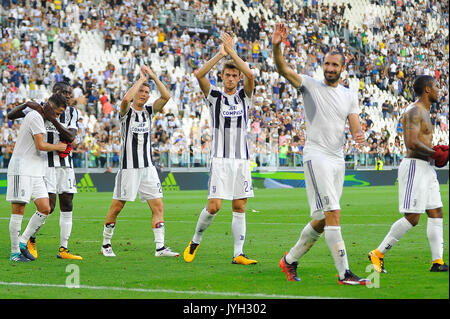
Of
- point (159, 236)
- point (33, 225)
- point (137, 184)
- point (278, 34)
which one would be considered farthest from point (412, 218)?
point (33, 225)

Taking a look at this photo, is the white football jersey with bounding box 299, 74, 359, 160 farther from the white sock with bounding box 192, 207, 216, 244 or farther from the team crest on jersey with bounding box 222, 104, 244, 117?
the white sock with bounding box 192, 207, 216, 244

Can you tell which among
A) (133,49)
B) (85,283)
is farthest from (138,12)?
(85,283)

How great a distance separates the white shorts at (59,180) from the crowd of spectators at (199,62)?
55.0 feet

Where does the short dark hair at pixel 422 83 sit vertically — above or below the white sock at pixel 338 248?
above

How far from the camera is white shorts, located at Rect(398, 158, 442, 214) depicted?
9.28 metres

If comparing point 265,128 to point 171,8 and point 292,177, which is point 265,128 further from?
point 171,8

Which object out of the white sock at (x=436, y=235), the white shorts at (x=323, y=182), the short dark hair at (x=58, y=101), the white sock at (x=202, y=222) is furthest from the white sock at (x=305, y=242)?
the short dark hair at (x=58, y=101)

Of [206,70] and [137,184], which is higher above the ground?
[206,70]

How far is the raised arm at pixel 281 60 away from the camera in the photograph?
8.12 metres

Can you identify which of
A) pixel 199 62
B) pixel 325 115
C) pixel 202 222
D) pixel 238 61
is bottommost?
pixel 202 222

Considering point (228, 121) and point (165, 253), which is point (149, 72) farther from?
point (165, 253)

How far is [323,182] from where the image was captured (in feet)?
27.1

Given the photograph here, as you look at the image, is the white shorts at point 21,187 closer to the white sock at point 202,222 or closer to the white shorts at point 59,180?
the white shorts at point 59,180

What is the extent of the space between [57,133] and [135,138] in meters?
1.03
